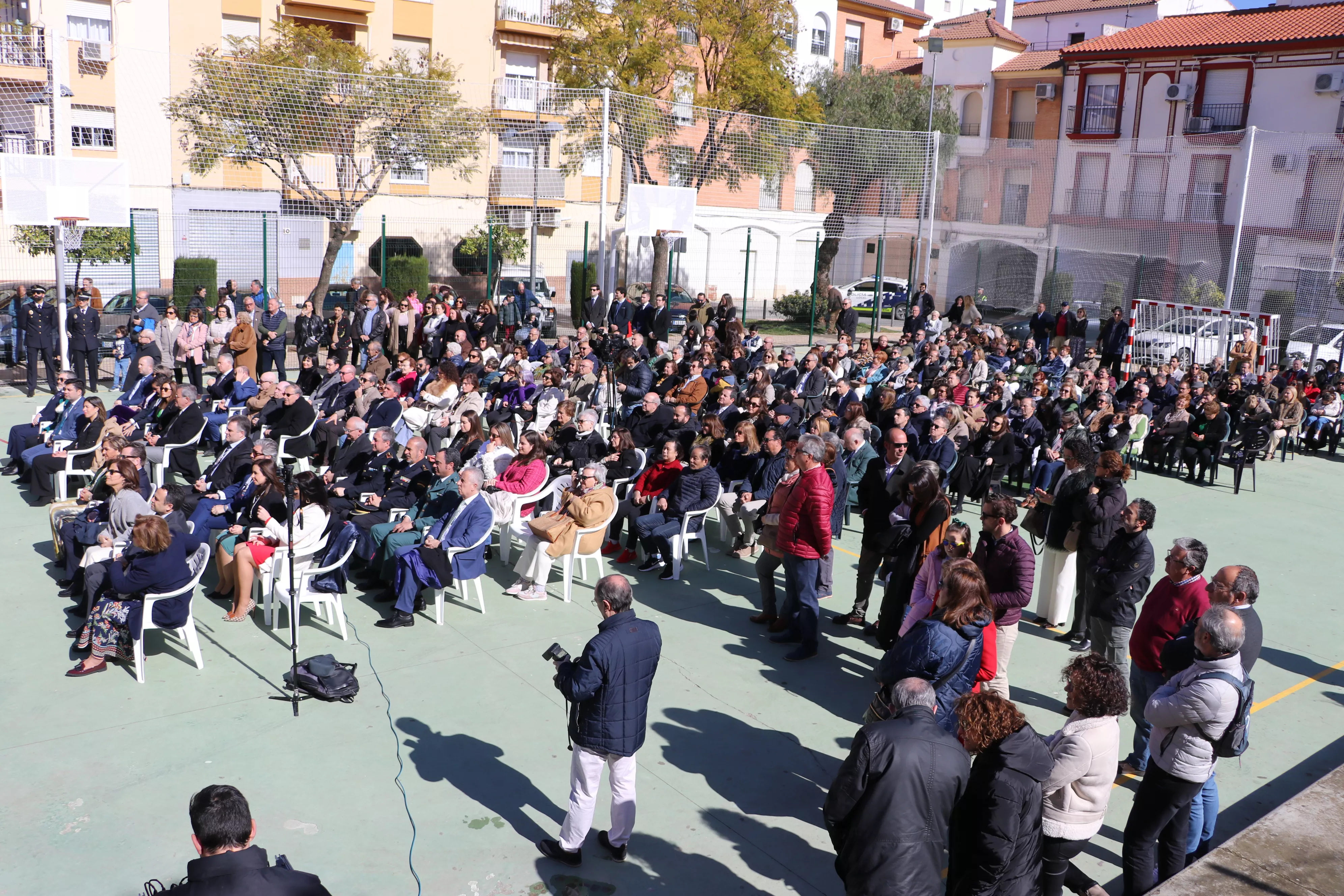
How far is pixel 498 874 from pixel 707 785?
124 centimetres

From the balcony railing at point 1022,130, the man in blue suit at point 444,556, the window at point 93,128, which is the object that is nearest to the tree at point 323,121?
the window at point 93,128

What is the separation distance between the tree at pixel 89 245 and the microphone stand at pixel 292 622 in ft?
52.2

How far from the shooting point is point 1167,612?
5.34 m

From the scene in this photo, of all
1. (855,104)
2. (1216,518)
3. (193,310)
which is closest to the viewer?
(1216,518)

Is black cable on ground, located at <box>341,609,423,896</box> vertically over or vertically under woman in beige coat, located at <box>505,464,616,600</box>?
under

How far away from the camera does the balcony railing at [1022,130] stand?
1476 inches

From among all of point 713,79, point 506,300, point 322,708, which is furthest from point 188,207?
point 322,708

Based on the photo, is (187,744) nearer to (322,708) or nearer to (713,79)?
(322,708)

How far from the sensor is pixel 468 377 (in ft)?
37.2

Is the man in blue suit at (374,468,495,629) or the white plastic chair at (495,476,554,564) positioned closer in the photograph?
the man in blue suit at (374,468,495,629)

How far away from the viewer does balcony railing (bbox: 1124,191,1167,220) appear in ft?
83.5

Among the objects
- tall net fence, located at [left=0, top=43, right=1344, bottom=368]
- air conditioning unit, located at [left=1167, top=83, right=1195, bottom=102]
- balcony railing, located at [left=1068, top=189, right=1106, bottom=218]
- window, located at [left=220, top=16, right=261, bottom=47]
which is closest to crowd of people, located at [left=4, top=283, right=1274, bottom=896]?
tall net fence, located at [left=0, top=43, right=1344, bottom=368]

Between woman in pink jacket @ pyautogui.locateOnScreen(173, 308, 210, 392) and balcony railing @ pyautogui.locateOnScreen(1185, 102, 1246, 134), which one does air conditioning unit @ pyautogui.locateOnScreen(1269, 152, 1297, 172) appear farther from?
woman in pink jacket @ pyautogui.locateOnScreen(173, 308, 210, 392)

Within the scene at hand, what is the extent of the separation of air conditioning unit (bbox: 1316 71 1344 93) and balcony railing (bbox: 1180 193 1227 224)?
8.60 metres
